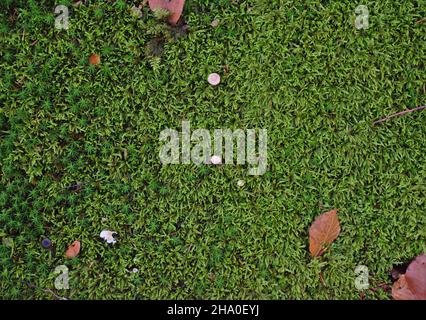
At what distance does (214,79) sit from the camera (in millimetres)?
2361

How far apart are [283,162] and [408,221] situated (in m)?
0.75

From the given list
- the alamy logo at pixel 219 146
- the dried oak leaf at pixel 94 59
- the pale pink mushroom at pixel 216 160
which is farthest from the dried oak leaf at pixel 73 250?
the dried oak leaf at pixel 94 59

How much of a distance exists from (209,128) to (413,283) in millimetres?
1366

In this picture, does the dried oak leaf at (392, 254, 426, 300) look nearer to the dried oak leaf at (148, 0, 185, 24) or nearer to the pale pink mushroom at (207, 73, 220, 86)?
the pale pink mushroom at (207, 73, 220, 86)

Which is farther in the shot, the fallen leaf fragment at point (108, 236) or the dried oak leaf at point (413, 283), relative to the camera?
the fallen leaf fragment at point (108, 236)

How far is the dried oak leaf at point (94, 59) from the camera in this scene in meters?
2.38

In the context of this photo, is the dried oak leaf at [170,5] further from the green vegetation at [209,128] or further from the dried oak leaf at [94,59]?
the dried oak leaf at [94,59]

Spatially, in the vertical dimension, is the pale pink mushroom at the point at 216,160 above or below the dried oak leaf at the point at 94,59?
below

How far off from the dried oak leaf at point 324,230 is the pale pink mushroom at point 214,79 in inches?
36.7

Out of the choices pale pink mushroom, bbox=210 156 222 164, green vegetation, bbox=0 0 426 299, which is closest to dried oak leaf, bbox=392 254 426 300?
green vegetation, bbox=0 0 426 299

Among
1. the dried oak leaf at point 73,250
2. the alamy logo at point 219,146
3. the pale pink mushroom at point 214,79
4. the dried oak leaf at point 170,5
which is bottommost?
the dried oak leaf at point 73,250

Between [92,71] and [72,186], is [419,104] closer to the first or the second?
[92,71]

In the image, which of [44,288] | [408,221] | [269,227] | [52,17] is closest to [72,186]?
[44,288]

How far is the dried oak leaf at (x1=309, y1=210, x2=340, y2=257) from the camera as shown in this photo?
2354 mm
